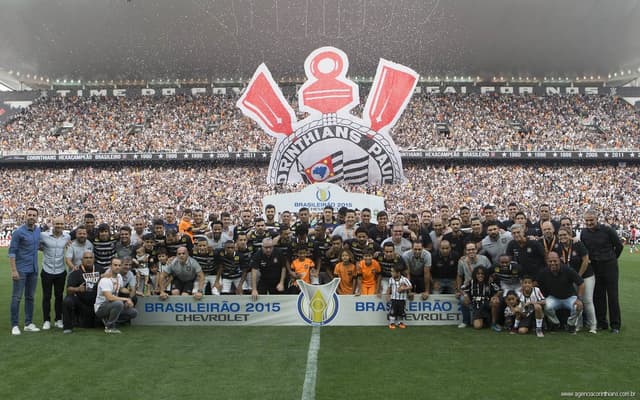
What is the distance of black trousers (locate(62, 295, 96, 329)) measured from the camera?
8.13 metres

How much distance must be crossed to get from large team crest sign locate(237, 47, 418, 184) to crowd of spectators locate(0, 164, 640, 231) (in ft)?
68.8

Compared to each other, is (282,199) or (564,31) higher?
(564,31)

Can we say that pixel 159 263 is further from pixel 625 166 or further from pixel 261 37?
pixel 625 166

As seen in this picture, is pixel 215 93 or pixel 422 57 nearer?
pixel 422 57

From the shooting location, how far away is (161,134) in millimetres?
43875

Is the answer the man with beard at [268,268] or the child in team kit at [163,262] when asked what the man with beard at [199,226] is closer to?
the child in team kit at [163,262]

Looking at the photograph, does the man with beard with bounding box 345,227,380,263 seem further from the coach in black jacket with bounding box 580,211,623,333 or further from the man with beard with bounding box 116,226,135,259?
the man with beard with bounding box 116,226,135,259

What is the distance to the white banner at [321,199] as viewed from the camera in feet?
42.8

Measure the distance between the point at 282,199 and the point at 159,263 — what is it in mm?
A: 4381

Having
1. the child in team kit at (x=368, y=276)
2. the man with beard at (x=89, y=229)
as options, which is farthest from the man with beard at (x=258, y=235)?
the man with beard at (x=89, y=229)

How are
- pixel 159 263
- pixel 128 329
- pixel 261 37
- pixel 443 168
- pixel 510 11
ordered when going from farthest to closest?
pixel 443 168
pixel 261 37
pixel 510 11
pixel 159 263
pixel 128 329

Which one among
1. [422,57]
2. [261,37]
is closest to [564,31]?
[422,57]

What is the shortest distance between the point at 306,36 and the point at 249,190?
1046cm

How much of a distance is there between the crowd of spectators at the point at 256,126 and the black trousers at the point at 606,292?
1320 inches
